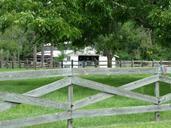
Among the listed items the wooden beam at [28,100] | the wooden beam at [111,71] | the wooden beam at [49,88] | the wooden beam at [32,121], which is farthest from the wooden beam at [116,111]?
the wooden beam at [111,71]

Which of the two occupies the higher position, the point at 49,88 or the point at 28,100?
the point at 49,88

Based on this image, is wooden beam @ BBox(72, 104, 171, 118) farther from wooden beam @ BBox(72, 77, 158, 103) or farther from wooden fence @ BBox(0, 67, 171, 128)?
wooden beam @ BBox(72, 77, 158, 103)

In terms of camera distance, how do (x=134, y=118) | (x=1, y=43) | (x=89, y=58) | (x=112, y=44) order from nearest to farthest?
(x=134, y=118) < (x=112, y=44) < (x=1, y=43) < (x=89, y=58)

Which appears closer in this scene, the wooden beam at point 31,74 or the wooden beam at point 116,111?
the wooden beam at point 31,74

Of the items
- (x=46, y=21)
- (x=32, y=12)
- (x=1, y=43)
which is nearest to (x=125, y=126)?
(x=46, y=21)

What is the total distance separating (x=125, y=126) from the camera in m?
10.1

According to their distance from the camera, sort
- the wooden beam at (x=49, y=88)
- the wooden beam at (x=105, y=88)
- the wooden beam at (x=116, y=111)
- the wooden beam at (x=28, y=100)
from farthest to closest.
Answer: the wooden beam at (x=116, y=111)
the wooden beam at (x=105, y=88)
the wooden beam at (x=49, y=88)
the wooden beam at (x=28, y=100)

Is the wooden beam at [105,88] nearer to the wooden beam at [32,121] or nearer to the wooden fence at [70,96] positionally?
the wooden fence at [70,96]

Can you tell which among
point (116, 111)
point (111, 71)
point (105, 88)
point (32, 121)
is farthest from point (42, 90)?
point (116, 111)

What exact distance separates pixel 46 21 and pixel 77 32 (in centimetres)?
204

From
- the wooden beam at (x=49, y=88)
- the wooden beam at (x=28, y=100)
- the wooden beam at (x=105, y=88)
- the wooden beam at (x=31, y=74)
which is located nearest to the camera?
the wooden beam at (x=28, y=100)

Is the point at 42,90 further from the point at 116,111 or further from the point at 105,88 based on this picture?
the point at 116,111

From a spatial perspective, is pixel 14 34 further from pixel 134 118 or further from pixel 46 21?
pixel 134 118

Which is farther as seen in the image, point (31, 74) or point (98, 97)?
point (98, 97)
